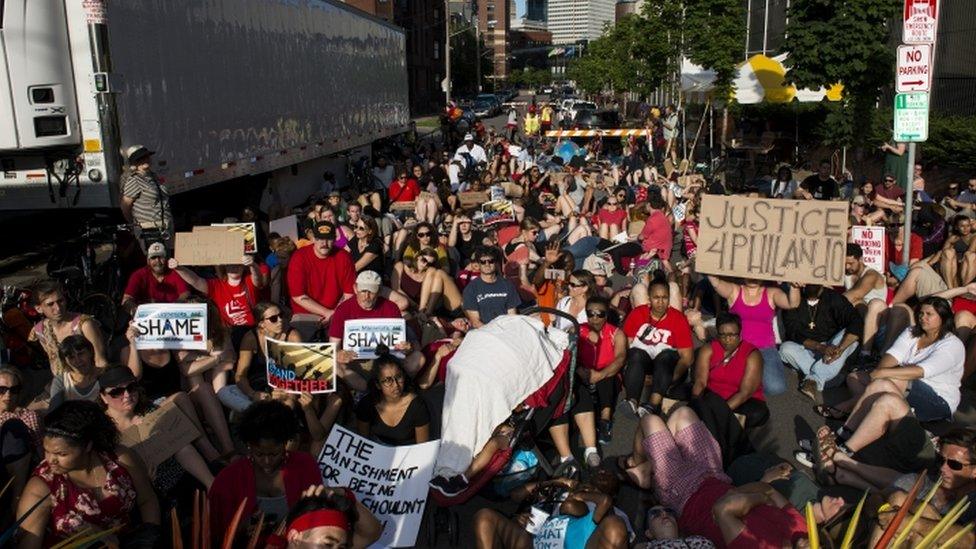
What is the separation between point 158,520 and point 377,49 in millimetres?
24368

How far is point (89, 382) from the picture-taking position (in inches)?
233

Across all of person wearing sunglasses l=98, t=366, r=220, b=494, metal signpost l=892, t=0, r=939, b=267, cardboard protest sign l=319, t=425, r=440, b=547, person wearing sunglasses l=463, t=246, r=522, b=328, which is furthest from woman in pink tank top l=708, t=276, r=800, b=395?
person wearing sunglasses l=98, t=366, r=220, b=494

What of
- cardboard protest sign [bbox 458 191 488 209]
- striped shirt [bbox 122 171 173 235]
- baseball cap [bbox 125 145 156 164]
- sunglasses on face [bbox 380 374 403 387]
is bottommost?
cardboard protest sign [bbox 458 191 488 209]

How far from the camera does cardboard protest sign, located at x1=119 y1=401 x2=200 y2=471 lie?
17.4 feet

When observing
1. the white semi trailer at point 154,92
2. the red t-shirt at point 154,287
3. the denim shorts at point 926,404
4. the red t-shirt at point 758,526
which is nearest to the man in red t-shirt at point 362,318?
the red t-shirt at point 154,287

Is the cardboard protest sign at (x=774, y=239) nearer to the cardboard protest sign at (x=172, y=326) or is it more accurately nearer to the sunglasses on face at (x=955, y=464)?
the sunglasses on face at (x=955, y=464)

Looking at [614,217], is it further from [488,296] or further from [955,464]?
[955,464]

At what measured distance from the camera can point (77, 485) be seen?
4.26 metres

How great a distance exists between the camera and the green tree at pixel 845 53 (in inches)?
607

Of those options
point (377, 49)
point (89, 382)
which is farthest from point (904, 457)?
point (377, 49)

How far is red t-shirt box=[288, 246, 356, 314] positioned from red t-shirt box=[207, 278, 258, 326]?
509 millimetres

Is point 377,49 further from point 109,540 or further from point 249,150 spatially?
point 109,540

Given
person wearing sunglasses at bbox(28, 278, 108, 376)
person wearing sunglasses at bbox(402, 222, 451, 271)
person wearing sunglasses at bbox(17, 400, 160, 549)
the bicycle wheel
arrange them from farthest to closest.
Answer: person wearing sunglasses at bbox(402, 222, 451, 271) → the bicycle wheel → person wearing sunglasses at bbox(28, 278, 108, 376) → person wearing sunglasses at bbox(17, 400, 160, 549)

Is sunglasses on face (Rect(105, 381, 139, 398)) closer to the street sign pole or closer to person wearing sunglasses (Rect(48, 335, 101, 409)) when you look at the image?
person wearing sunglasses (Rect(48, 335, 101, 409))
